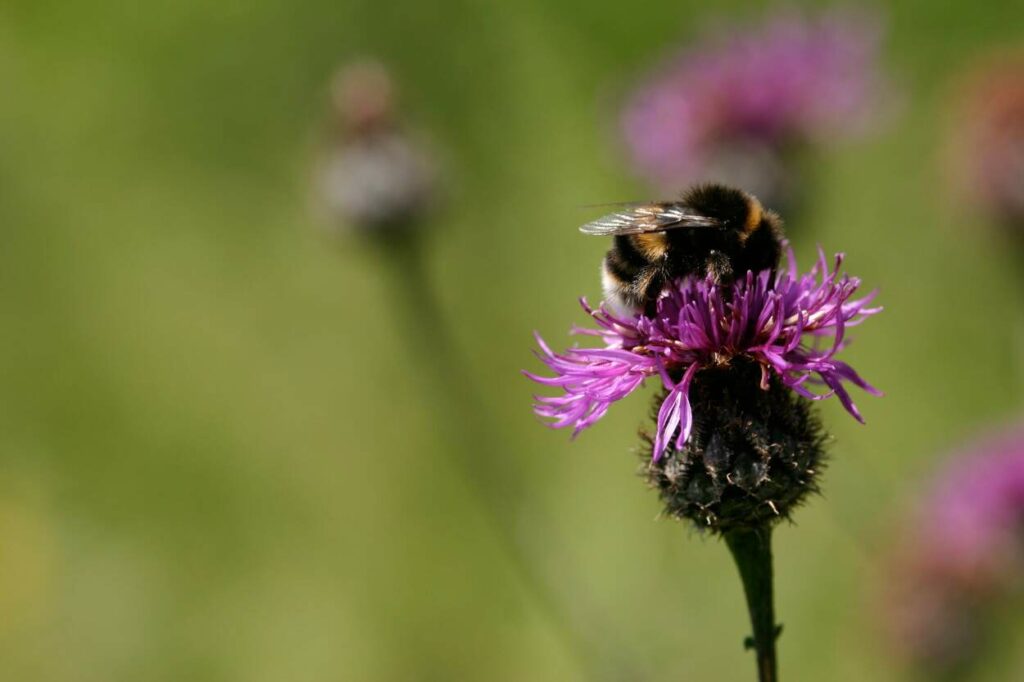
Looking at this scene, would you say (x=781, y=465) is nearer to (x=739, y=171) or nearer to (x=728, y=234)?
(x=728, y=234)

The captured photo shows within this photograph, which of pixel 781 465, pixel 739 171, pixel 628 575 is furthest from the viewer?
pixel 628 575

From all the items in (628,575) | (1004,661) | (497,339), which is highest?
(497,339)

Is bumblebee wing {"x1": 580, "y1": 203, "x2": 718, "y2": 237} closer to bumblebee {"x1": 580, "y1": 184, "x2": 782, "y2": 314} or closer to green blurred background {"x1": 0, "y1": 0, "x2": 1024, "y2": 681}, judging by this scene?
bumblebee {"x1": 580, "y1": 184, "x2": 782, "y2": 314}

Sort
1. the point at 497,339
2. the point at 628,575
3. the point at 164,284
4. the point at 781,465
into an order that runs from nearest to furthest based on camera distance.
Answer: the point at 781,465, the point at 628,575, the point at 497,339, the point at 164,284

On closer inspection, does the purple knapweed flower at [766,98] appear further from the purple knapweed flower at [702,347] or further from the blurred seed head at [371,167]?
the purple knapweed flower at [702,347]

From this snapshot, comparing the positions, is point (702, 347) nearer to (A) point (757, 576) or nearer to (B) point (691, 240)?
(B) point (691, 240)

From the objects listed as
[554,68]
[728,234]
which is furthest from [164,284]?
[728,234]

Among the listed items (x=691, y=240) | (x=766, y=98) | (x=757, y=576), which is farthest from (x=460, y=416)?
(x=757, y=576)

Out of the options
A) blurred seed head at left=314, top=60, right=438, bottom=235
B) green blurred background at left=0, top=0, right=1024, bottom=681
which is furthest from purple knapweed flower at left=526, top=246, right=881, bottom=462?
blurred seed head at left=314, top=60, right=438, bottom=235
